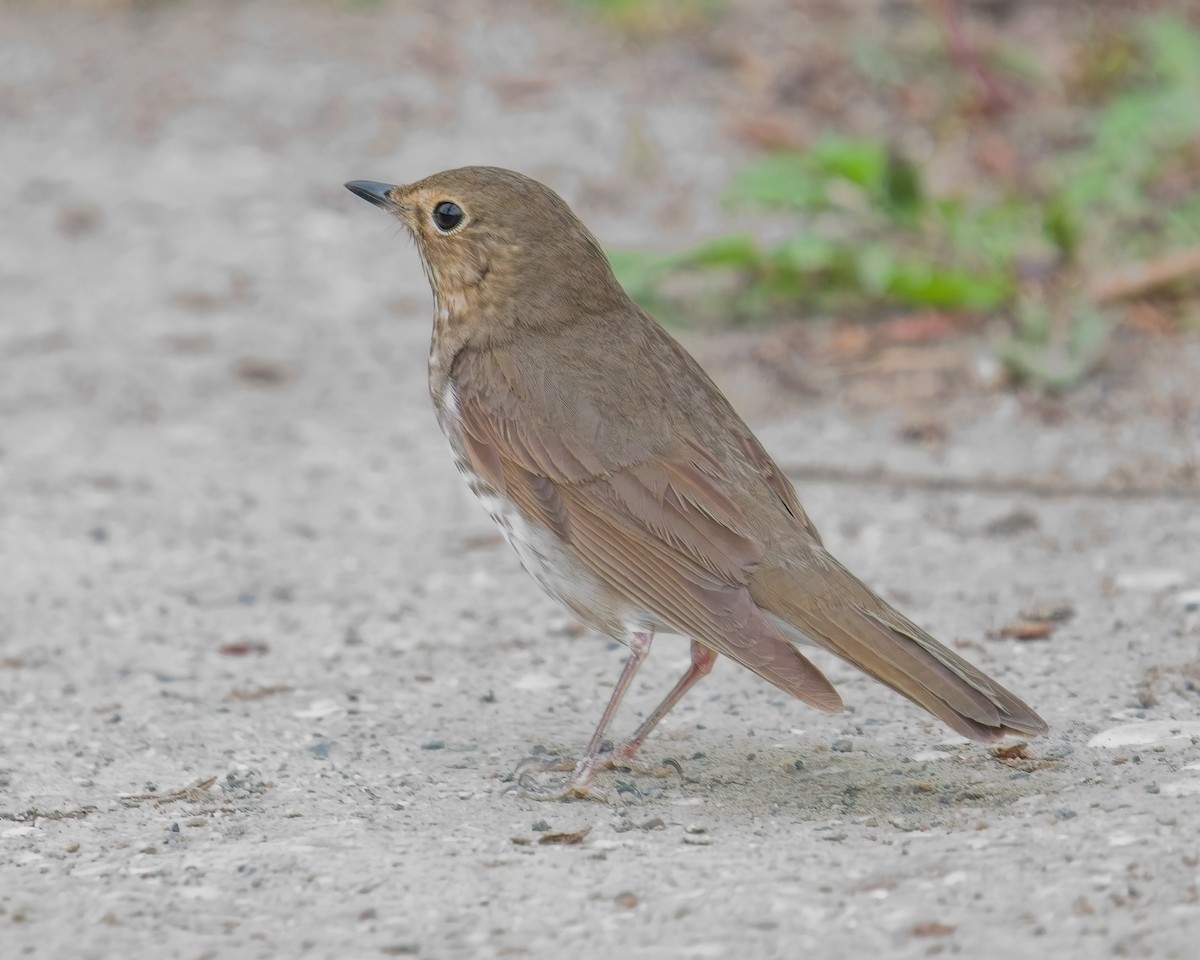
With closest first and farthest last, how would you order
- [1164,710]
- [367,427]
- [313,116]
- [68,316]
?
[1164,710], [367,427], [68,316], [313,116]

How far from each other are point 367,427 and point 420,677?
2283 mm

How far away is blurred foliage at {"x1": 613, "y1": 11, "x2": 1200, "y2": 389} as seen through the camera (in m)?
7.24

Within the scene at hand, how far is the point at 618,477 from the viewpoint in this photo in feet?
14.4

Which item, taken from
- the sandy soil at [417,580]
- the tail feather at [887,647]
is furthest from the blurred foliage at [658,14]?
the tail feather at [887,647]

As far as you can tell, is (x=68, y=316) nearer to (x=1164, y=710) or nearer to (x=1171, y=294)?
(x=1171, y=294)

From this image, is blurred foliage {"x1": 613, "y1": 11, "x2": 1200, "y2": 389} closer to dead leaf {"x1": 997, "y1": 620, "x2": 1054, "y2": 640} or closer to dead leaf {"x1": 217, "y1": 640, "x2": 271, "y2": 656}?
dead leaf {"x1": 997, "y1": 620, "x2": 1054, "y2": 640}

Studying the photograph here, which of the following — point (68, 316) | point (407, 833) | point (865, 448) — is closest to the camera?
point (407, 833)

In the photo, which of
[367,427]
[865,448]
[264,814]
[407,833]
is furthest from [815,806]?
[367,427]

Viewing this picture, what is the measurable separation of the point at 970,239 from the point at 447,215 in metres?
3.24

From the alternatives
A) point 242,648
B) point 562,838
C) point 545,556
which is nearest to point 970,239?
point 242,648

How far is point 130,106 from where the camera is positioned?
10094 mm

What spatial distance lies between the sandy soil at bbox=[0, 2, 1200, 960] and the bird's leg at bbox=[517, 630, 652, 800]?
92 mm

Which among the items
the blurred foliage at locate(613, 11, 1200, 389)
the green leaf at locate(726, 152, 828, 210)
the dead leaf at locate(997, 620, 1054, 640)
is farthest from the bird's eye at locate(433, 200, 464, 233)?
the green leaf at locate(726, 152, 828, 210)

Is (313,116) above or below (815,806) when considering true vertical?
above
